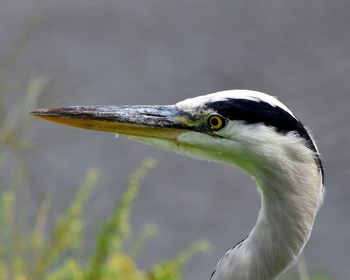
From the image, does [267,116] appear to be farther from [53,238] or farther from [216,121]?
[53,238]

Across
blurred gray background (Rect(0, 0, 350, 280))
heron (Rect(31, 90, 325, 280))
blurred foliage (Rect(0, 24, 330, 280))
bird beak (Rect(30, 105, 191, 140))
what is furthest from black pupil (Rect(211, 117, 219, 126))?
blurred gray background (Rect(0, 0, 350, 280))

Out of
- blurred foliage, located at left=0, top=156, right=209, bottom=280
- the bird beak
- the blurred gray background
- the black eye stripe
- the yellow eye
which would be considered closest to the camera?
the black eye stripe

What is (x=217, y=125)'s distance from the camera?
10.1 feet

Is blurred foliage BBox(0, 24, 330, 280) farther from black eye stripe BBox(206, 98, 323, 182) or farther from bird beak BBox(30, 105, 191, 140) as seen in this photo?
black eye stripe BBox(206, 98, 323, 182)

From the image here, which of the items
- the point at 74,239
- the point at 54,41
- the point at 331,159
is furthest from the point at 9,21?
the point at 74,239

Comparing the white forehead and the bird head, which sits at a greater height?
the white forehead

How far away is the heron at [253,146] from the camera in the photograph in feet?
9.78

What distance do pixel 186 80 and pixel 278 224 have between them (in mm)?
3655

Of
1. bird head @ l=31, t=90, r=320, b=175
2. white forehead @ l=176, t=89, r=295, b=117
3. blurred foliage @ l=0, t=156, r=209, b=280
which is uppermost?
white forehead @ l=176, t=89, r=295, b=117

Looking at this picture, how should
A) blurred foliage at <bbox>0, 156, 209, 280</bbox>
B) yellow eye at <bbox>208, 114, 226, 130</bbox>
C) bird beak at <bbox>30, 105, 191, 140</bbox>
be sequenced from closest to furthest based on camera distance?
yellow eye at <bbox>208, 114, 226, 130</bbox>
bird beak at <bbox>30, 105, 191, 140</bbox>
blurred foliage at <bbox>0, 156, 209, 280</bbox>

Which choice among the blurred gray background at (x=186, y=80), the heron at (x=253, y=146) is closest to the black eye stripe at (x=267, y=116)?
the heron at (x=253, y=146)

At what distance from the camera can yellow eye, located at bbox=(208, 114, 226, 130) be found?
3.07 metres

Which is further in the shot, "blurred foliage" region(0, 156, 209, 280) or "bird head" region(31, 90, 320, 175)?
"blurred foliage" region(0, 156, 209, 280)

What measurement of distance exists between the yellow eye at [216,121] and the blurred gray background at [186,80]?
2375mm
